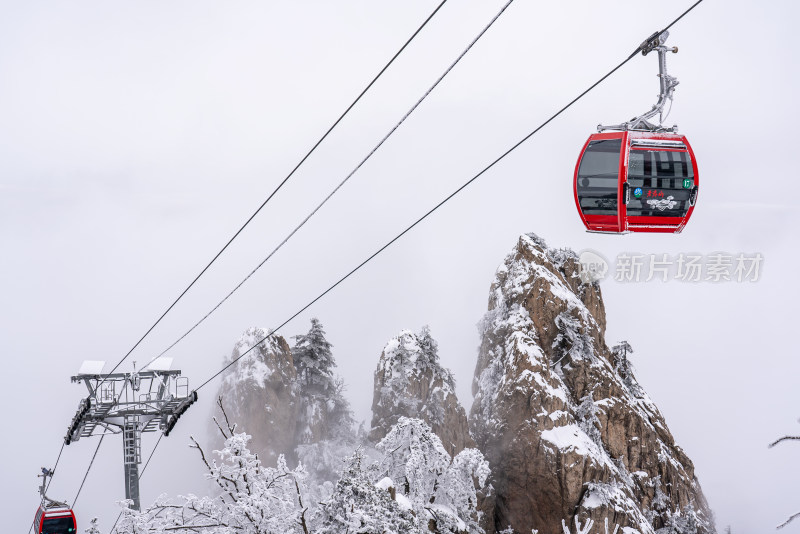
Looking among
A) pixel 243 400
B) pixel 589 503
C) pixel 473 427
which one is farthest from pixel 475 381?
pixel 243 400

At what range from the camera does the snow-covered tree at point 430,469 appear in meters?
31.6

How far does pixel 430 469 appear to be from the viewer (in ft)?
108

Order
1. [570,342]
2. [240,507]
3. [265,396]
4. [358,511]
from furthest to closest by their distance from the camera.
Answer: [265,396] → [570,342] → [240,507] → [358,511]

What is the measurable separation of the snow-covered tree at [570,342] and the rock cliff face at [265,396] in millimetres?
17687

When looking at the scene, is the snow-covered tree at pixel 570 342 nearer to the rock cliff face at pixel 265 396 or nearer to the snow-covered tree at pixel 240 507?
the rock cliff face at pixel 265 396

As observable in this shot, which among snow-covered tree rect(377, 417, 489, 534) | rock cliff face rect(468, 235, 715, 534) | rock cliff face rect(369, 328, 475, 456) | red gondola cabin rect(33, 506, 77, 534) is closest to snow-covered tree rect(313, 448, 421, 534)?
snow-covered tree rect(377, 417, 489, 534)

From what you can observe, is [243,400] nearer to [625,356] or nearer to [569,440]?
[569,440]

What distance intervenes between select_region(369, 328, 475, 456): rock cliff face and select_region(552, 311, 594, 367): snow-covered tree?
7.18 meters

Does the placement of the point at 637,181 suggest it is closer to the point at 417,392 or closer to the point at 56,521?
the point at 56,521

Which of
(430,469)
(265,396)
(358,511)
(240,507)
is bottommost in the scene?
(358,511)

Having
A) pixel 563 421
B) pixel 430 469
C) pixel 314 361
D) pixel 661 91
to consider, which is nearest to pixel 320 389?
pixel 314 361

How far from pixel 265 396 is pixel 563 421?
1882cm

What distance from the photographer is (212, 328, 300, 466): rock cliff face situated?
4247 centimetres

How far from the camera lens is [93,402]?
2205 cm
